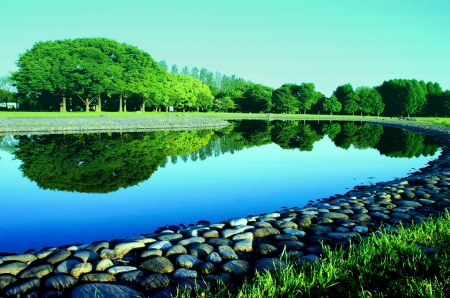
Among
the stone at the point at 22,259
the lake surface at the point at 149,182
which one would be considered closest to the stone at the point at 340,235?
the lake surface at the point at 149,182

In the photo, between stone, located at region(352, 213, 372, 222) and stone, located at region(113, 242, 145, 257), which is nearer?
stone, located at region(113, 242, 145, 257)

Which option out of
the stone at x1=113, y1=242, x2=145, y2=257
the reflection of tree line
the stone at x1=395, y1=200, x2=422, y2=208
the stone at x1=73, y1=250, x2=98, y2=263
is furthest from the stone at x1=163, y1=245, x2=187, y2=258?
the reflection of tree line

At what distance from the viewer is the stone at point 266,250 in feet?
16.2

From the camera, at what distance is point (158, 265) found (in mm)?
4434

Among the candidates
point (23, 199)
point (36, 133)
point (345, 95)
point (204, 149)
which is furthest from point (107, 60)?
point (345, 95)

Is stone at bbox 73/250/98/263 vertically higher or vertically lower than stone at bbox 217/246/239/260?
lower

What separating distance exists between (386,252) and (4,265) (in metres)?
5.02

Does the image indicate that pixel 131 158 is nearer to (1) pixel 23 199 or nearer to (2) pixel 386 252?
(1) pixel 23 199

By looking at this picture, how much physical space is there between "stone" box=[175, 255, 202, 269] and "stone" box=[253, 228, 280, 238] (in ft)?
4.72

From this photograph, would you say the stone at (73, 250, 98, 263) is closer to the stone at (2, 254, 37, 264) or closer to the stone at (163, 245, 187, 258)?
the stone at (2, 254, 37, 264)

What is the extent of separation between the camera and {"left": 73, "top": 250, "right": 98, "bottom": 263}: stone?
15.4 feet

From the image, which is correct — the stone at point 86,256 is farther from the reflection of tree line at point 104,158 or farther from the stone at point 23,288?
the reflection of tree line at point 104,158

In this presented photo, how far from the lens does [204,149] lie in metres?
20.1

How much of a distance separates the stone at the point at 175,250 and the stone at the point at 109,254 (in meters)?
0.73
